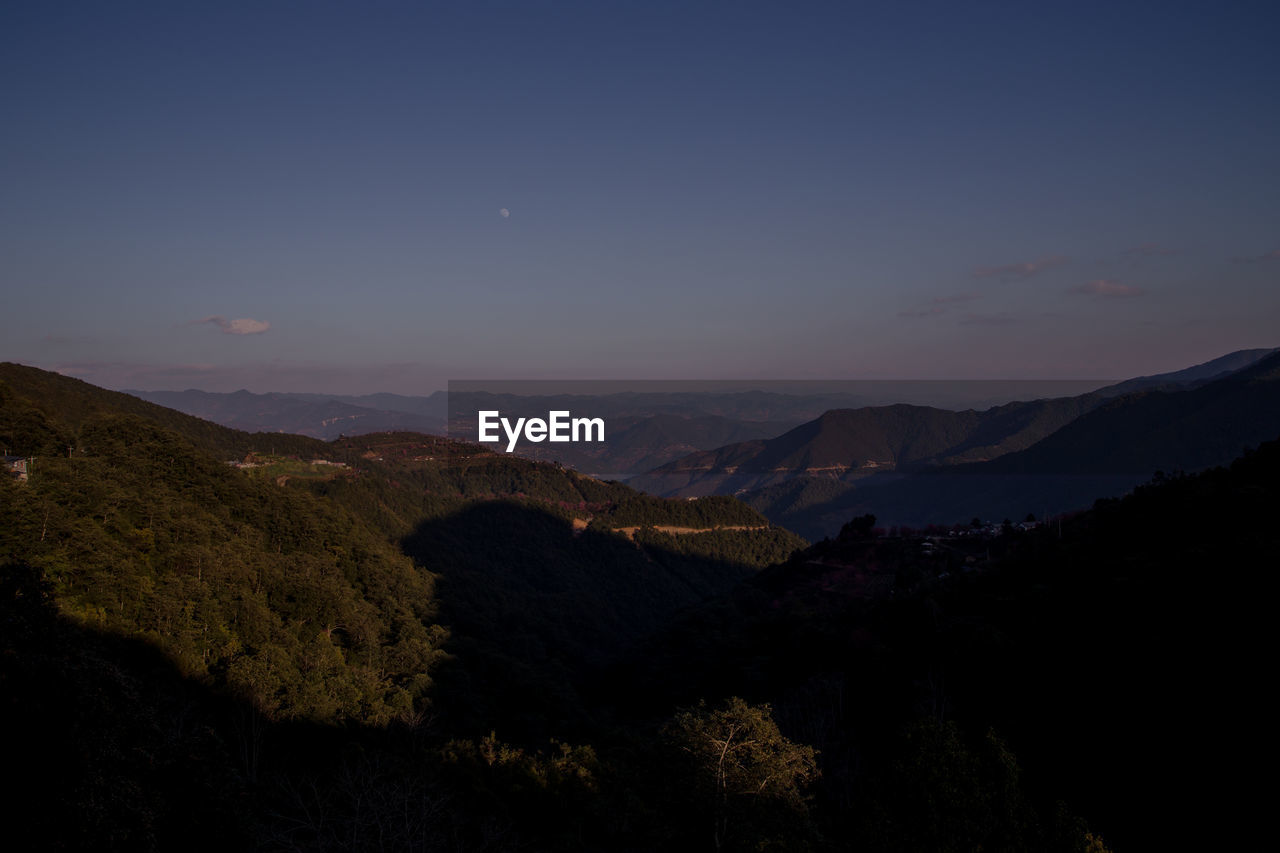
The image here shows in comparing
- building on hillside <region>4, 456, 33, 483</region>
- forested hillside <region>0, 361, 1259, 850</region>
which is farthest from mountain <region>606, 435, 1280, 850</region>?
building on hillside <region>4, 456, 33, 483</region>

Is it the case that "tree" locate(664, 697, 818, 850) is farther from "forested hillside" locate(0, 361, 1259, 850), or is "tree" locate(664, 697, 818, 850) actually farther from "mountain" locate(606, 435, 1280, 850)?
"mountain" locate(606, 435, 1280, 850)

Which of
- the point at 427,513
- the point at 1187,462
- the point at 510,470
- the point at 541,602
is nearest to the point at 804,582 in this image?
the point at 541,602

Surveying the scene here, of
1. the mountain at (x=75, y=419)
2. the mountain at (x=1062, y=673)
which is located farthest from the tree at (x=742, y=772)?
the mountain at (x=75, y=419)

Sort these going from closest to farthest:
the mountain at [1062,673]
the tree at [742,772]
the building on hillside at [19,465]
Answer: the tree at [742,772]
the mountain at [1062,673]
the building on hillside at [19,465]

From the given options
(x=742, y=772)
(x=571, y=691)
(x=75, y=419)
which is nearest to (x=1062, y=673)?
(x=742, y=772)

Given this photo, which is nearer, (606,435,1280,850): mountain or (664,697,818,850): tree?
(664,697,818,850): tree

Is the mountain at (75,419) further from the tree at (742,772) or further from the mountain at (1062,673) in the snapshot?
the mountain at (1062,673)

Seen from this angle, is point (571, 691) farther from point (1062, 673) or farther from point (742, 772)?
point (742, 772)

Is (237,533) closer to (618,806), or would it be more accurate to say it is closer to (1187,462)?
(618,806)
